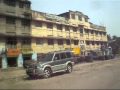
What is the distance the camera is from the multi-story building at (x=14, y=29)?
35.2m

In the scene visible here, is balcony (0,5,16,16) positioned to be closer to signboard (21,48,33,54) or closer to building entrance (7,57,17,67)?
signboard (21,48,33,54)

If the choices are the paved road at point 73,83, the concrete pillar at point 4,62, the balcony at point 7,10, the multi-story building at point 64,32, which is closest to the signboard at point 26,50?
the multi-story building at point 64,32

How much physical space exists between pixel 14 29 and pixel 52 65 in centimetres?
1859

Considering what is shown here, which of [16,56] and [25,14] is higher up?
[25,14]

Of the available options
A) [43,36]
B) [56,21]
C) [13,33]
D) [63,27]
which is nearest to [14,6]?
[13,33]

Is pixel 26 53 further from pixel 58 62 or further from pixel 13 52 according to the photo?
pixel 58 62

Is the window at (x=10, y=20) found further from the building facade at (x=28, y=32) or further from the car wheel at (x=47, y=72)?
the car wheel at (x=47, y=72)

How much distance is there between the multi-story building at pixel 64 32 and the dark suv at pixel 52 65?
18.5 m

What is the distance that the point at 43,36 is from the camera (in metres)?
41.8

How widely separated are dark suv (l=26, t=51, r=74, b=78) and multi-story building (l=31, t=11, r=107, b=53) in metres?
18.5

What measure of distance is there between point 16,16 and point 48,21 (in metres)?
7.79

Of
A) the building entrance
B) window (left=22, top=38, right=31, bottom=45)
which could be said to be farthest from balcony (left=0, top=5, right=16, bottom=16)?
A: the building entrance

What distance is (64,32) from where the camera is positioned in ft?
160

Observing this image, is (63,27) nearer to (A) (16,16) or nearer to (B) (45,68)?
(A) (16,16)
